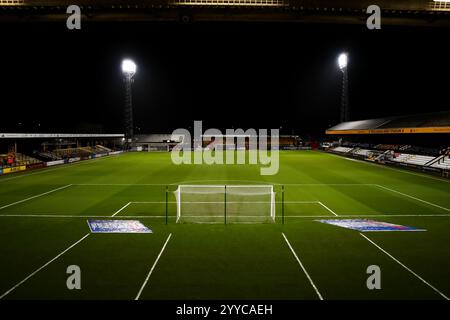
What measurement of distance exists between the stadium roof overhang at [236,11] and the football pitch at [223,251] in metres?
9.69

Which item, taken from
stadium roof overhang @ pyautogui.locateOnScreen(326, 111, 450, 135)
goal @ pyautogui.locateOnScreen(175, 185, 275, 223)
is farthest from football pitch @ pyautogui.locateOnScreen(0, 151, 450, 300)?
stadium roof overhang @ pyautogui.locateOnScreen(326, 111, 450, 135)

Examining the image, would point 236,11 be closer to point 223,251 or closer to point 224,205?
point 224,205

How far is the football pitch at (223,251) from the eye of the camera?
7977 mm

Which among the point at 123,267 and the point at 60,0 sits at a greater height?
the point at 60,0

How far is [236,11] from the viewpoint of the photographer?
58.4 feet

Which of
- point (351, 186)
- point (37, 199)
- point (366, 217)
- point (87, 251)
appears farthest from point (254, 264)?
point (351, 186)

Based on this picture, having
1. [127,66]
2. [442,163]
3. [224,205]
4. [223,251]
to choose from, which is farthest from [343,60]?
[223,251]

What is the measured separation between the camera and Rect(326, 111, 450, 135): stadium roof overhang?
32875 millimetres

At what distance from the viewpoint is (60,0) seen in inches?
719

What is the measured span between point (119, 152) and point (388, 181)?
4800 centimetres

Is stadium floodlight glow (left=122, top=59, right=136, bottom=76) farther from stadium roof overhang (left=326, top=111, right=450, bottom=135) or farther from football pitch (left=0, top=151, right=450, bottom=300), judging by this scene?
football pitch (left=0, top=151, right=450, bottom=300)

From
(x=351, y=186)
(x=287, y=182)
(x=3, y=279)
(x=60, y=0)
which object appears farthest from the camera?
(x=287, y=182)

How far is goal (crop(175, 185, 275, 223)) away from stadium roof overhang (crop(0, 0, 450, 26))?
29.4 feet
